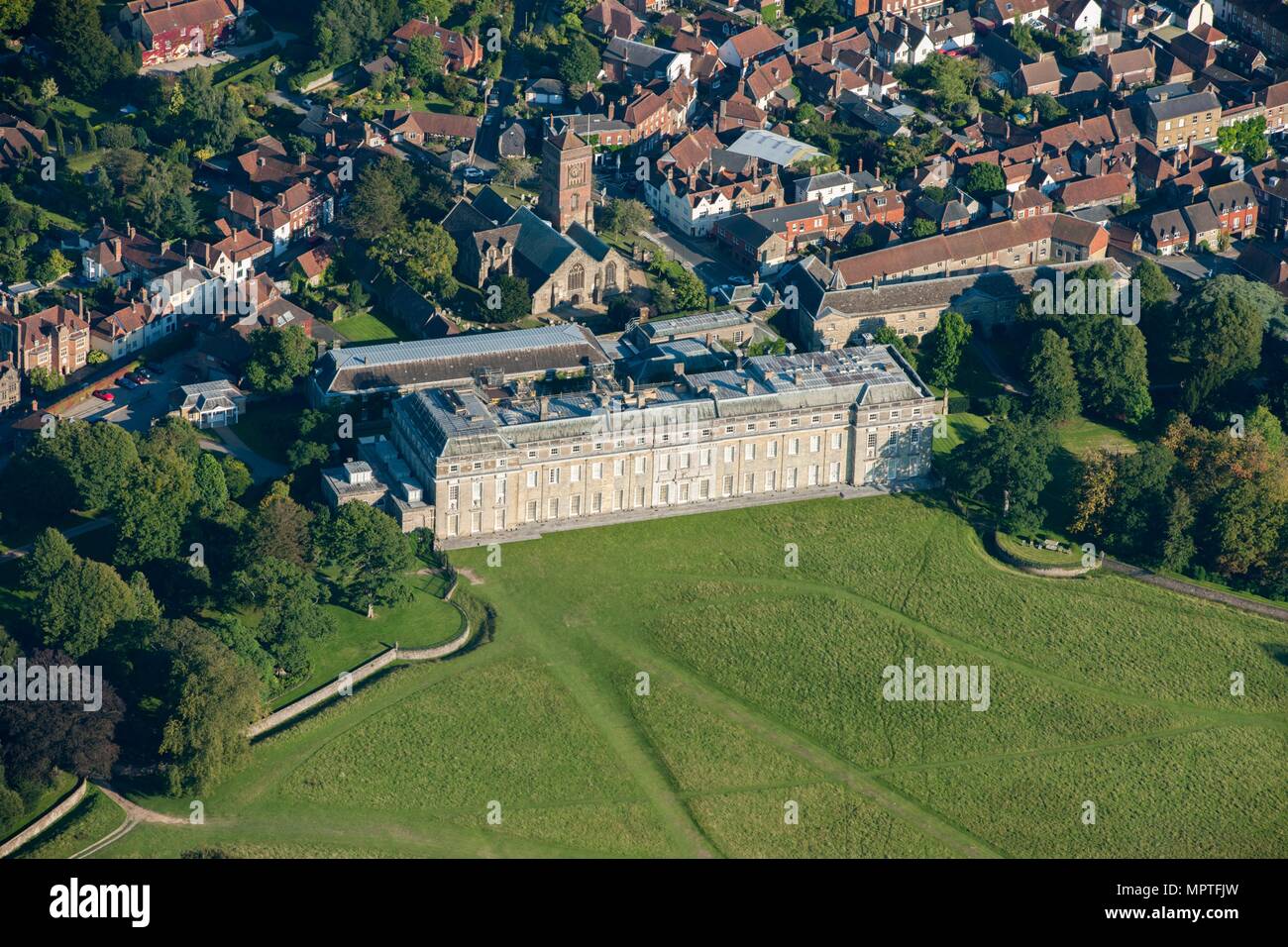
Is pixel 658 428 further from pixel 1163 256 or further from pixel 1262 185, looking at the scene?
pixel 1262 185

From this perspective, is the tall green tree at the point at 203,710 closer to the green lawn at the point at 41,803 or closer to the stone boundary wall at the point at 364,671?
the stone boundary wall at the point at 364,671

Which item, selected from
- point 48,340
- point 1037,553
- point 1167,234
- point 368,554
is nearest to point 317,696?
point 368,554

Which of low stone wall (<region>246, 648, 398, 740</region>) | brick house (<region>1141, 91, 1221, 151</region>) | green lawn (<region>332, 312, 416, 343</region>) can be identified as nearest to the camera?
low stone wall (<region>246, 648, 398, 740</region>)

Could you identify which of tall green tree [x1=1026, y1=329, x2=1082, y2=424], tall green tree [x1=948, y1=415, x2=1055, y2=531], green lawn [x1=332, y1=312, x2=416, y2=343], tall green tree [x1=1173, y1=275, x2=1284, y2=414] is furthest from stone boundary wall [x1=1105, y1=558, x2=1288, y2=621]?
green lawn [x1=332, y1=312, x2=416, y2=343]

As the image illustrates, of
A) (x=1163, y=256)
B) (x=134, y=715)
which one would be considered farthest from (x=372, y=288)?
(x=1163, y=256)

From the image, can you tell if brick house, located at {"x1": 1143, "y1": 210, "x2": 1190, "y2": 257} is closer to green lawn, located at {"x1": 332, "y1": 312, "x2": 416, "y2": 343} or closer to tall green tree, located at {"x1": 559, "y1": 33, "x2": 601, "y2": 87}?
tall green tree, located at {"x1": 559, "y1": 33, "x2": 601, "y2": 87}

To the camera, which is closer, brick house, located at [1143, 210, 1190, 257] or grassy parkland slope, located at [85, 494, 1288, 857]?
grassy parkland slope, located at [85, 494, 1288, 857]

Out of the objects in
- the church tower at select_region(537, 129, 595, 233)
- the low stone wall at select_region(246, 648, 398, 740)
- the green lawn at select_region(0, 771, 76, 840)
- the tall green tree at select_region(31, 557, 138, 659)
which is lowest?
the green lawn at select_region(0, 771, 76, 840)
